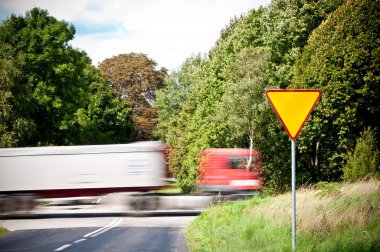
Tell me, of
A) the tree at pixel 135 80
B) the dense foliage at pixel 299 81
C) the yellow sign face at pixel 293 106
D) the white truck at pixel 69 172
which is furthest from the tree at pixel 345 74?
the tree at pixel 135 80

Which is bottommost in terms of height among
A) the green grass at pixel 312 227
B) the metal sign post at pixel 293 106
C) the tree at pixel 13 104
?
the green grass at pixel 312 227

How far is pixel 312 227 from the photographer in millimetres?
11867

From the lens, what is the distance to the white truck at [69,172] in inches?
890

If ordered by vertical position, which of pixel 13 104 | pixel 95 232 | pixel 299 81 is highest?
pixel 299 81

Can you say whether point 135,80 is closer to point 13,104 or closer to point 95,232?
point 13,104

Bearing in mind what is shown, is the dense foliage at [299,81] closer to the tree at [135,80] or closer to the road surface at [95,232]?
the road surface at [95,232]

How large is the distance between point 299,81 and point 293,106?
29.0 meters

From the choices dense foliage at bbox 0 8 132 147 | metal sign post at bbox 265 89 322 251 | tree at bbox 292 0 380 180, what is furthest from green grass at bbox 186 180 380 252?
dense foliage at bbox 0 8 132 147

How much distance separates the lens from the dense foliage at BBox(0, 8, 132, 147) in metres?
37.6

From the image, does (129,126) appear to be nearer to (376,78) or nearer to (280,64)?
(280,64)

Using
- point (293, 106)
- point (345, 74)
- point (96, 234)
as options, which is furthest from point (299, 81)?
point (293, 106)

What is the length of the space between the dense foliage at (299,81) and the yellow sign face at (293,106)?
91.3ft

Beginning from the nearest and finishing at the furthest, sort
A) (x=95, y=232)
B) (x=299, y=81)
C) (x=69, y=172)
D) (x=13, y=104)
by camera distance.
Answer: (x=95, y=232) → (x=69, y=172) → (x=299, y=81) → (x=13, y=104)

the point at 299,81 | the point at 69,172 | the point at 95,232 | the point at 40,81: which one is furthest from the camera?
the point at 40,81
